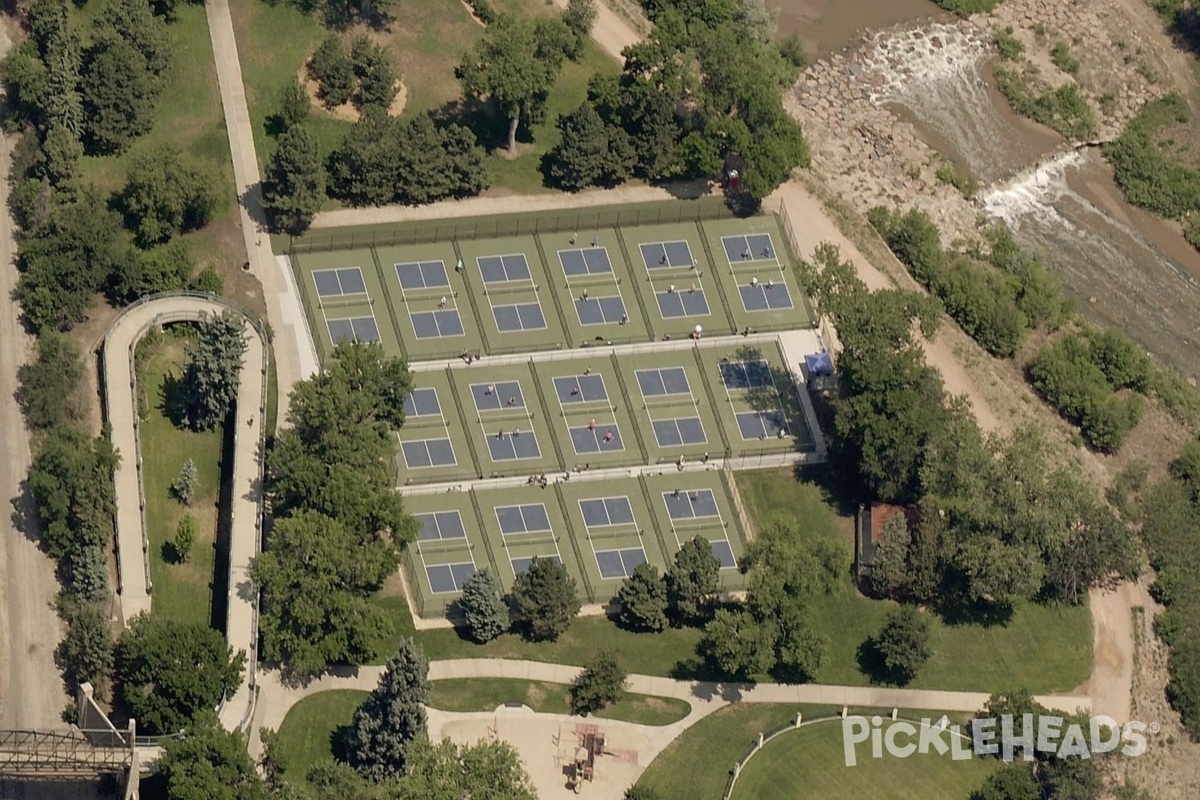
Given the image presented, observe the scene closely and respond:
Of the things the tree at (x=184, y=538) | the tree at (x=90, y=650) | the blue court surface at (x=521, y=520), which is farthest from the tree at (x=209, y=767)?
the blue court surface at (x=521, y=520)

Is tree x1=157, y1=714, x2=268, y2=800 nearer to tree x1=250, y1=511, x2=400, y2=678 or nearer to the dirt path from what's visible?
tree x1=250, y1=511, x2=400, y2=678

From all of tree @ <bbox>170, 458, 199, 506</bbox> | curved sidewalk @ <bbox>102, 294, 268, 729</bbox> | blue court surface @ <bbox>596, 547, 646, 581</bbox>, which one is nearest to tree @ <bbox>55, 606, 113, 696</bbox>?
curved sidewalk @ <bbox>102, 294, 268, 729</bbox>

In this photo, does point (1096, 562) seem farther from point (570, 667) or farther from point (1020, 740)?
point (570, 667)

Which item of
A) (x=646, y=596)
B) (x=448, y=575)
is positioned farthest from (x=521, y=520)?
(x=646, y=596)

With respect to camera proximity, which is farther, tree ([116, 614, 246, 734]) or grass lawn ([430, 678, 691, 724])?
grass lawn ([430, 678, 691, 724])

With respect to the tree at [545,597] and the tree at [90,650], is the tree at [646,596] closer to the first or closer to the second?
the tree at [545,597]

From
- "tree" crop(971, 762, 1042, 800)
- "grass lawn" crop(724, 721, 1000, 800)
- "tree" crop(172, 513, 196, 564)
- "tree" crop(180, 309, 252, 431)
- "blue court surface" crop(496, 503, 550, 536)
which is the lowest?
"tree" crop(971, 762, 1042, 800)
